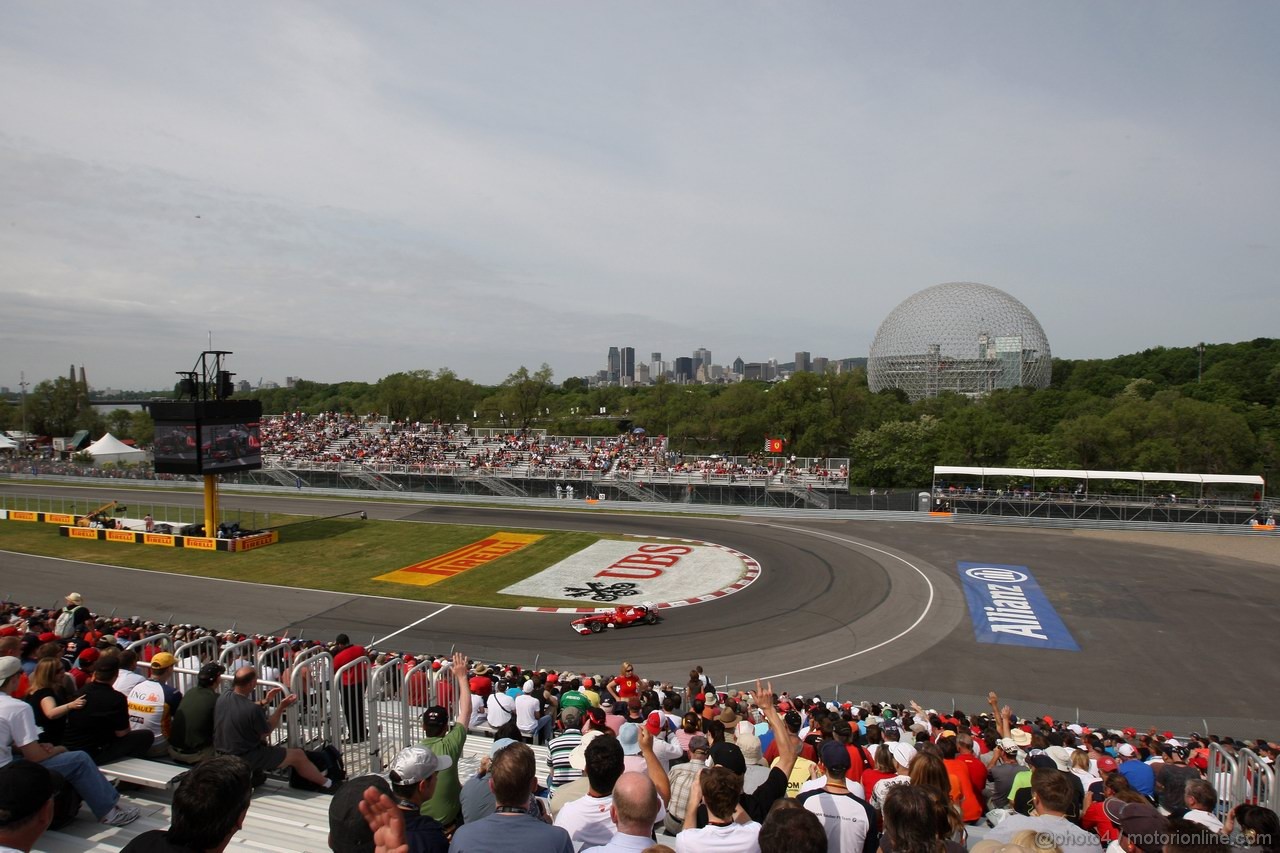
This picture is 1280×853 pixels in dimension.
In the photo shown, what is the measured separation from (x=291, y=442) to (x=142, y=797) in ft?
231

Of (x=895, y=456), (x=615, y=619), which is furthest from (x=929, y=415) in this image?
(x=615, y=619)

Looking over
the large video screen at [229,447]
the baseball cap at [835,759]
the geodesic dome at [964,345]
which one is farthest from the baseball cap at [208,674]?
the geodesic dome at [964,345]

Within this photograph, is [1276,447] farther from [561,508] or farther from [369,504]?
[369,504]

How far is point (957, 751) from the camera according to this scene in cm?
902

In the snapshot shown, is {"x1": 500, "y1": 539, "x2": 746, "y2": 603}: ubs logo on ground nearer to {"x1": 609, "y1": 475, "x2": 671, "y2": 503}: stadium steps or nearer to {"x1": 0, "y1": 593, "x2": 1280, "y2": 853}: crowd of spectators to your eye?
{"x1": 609, "y1": 475, "x2": 671, "y2": 503}: stadium steps

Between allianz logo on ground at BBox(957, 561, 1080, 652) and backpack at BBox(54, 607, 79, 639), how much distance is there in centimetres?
2326

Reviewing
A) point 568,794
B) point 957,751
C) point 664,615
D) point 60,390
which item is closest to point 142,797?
point 568,794

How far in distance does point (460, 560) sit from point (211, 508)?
13905 mm

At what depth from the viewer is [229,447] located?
114 feet

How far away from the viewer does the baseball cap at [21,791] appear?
141 inches

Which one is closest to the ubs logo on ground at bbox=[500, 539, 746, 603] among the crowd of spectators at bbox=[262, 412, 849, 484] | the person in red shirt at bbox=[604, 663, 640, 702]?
the person in red shirt at bbox=[604, 663, 640, 702]

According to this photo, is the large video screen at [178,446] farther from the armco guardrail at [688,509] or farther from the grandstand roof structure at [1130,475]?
the grandstand roof structure at [1130,475]

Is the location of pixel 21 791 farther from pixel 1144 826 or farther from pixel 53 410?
pixel 53 410

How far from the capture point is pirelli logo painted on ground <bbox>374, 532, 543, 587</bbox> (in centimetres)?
2902
